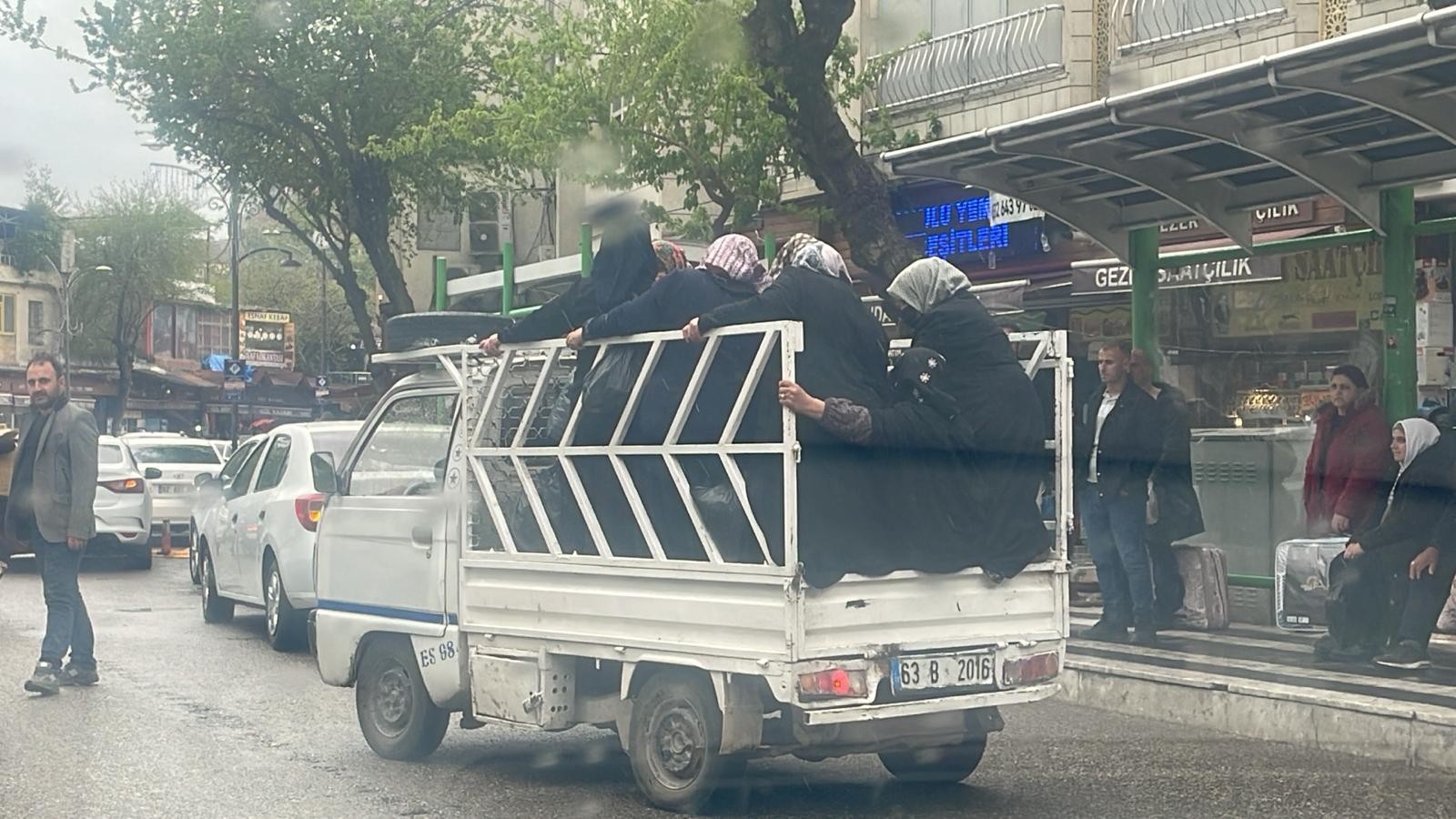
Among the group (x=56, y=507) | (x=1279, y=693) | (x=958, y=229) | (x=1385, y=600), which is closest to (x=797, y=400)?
(x=1279, y=693)

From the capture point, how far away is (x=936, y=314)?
695 centimetres

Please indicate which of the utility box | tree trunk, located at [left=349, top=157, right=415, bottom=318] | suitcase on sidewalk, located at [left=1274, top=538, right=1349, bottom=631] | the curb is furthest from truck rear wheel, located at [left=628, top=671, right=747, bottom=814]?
tree trunk, located at [left=349, top=157, right=415, bottom=318]

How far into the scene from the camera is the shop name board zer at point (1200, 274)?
12.4 meters

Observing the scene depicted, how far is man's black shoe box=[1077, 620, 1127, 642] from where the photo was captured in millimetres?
11055

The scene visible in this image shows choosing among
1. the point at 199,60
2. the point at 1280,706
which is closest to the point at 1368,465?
the point at 1280,706

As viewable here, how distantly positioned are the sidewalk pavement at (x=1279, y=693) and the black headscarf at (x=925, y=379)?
2.90 meters

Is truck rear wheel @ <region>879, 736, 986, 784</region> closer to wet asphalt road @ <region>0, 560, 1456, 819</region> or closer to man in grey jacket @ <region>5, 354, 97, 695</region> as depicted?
wet asphalt road @ <region>0, 560, 1456, 819</region>

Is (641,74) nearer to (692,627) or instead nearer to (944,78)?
(944,78)

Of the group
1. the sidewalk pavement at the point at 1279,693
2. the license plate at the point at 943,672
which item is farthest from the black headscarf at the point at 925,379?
the sidewalk pavement at the point at 1279,693

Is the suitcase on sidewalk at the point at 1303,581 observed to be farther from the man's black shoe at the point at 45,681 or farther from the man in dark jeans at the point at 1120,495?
the man's black shoe at the point at 45,681

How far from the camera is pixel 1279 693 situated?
8641 millimetres

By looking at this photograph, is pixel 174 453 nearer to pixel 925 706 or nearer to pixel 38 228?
pixel 925 706

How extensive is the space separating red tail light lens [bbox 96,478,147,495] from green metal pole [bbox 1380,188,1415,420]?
47.0 feet

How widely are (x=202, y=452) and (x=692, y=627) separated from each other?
20.4 m
